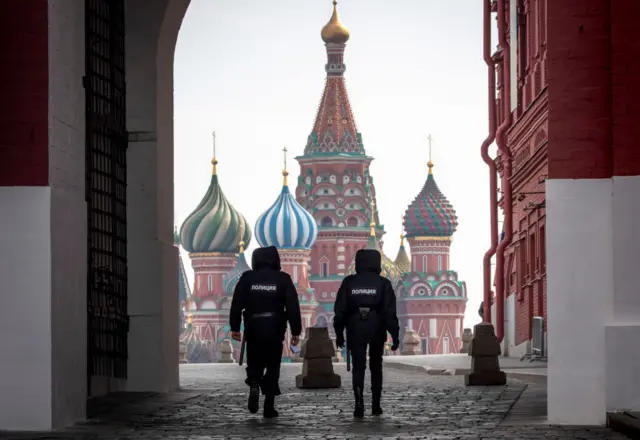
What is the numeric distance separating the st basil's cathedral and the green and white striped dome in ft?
0.33

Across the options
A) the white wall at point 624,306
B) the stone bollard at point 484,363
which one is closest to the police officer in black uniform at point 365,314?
the white wall at point 624,306

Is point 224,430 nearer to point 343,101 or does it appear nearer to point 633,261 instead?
point 633,261

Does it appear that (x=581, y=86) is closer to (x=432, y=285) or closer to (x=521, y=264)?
(x=521, y=264)

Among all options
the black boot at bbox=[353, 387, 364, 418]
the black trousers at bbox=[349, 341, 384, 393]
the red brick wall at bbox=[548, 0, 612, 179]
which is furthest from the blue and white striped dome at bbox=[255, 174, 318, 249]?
the red brick wall at bbox=[548, 0, 612, 179]

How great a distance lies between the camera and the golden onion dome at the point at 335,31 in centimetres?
18375

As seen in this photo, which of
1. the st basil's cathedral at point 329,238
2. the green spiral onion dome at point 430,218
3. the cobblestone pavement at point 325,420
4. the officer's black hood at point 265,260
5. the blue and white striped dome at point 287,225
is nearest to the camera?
the cobblestone pavement at point 325,420

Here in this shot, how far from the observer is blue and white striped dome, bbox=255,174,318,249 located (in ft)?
570

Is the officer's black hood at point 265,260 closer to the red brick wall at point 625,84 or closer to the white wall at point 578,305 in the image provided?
the white wall at point 578,305

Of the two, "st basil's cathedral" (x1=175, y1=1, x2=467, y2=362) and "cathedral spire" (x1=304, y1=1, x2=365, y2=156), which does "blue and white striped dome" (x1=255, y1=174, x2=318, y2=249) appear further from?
"cathedral spire" (x1=304, y1=1, x2=365, y2=156)

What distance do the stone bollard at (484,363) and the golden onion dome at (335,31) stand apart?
16134 centimetres

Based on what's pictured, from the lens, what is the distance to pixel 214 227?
186 meters

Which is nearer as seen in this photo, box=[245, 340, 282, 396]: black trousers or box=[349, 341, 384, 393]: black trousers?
box=[349, 341, 384, 393]: black trousers

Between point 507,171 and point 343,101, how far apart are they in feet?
459

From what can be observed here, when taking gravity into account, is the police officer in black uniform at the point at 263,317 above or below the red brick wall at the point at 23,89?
below
